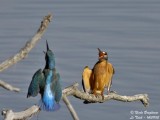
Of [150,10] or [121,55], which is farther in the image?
[150,10]

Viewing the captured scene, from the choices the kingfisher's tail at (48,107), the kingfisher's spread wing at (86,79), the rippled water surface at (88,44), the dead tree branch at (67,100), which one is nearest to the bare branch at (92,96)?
the dead tree branch at (67,100)

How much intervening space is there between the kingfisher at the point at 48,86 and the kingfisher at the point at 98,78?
30.4 inches

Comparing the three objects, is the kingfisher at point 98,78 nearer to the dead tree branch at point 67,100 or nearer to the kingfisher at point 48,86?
the dead tree branch at point 67,100

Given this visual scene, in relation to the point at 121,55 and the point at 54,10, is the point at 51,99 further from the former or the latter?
the point at 54,10

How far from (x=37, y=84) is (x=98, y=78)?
904 mm

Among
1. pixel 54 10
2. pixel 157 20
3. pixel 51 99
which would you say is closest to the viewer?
pixel 51 99

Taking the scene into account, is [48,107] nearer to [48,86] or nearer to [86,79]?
[48,86]

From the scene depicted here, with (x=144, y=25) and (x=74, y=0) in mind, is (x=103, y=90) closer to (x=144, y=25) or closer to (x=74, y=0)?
(x=144, y=25)

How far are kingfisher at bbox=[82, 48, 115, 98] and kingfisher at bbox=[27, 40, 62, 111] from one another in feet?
2.53

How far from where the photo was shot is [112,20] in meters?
13.7

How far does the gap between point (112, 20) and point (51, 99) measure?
6135mm

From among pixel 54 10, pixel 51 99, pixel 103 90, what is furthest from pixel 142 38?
pixel 51 99

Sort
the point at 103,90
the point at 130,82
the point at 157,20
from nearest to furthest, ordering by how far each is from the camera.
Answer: the point at 103,90 → the point at 130,82 → the point at 157,20

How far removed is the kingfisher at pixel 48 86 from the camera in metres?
7.61
